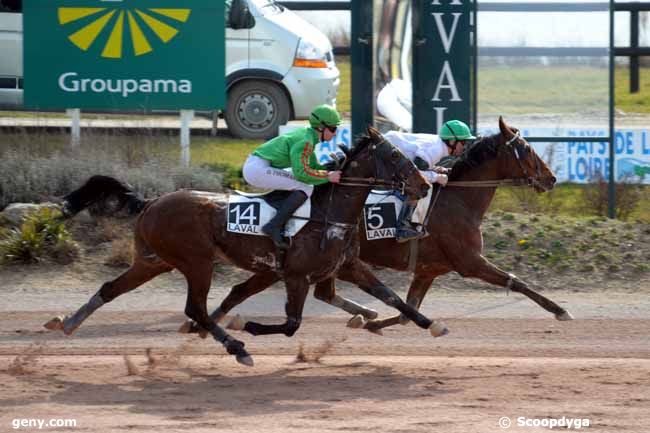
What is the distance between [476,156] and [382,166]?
1601 mm

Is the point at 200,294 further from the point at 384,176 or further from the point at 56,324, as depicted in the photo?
the point at 384,176

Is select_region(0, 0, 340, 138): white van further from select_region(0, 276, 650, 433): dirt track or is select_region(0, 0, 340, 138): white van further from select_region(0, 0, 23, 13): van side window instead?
select_region(0, 276, 650, 433): dirt track

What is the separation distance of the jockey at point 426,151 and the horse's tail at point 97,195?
85.1 inches

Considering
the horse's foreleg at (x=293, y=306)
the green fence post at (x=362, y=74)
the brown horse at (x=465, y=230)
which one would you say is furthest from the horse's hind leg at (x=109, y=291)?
the green fence post at (x=362, y=74)

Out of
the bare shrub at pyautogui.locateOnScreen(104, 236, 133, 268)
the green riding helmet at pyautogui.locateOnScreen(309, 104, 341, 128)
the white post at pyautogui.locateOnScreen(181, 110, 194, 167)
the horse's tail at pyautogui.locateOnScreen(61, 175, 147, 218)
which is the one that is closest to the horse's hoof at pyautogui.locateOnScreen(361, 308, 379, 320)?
the green riding helmet at pyautogui.locateOnScreen(309, 104, 341, 128)

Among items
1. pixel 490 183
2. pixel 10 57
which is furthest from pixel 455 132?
pixel 10 57

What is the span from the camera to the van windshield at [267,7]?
1773 cm

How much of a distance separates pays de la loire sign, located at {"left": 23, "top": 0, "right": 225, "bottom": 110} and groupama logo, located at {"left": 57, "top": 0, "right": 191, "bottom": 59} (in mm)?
12

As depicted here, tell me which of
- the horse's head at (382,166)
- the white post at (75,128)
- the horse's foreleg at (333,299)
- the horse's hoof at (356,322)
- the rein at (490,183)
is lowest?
the horse's hoof at (356,322)

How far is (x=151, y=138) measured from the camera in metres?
14.9

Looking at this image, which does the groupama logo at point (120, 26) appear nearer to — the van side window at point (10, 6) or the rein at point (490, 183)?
the van side window at point (10, 6)

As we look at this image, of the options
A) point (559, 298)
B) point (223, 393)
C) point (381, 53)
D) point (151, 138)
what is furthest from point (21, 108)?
point (223, 393)

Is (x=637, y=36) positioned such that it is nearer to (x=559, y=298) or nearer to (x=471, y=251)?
(x=559, y=298)

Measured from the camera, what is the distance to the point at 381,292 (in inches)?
374
